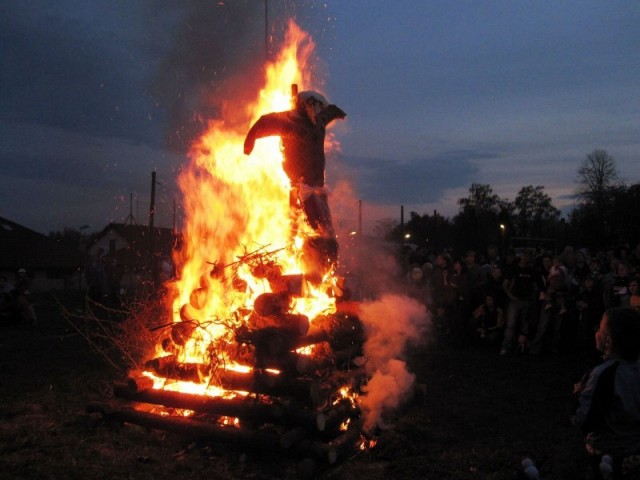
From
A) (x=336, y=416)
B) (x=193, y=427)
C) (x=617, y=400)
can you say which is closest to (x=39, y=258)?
(x=193, y=427)

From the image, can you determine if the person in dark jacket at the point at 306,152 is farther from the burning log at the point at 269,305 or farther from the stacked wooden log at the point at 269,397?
the stacked wooden log at the point at 269,397

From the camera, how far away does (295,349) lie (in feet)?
19.2

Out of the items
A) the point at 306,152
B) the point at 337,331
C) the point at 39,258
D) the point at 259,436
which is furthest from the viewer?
the point at 39,258

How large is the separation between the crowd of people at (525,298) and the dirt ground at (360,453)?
180cm

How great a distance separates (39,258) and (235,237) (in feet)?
131

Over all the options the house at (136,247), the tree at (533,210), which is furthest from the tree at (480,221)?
the house at (136,247)

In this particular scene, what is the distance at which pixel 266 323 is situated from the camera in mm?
5867

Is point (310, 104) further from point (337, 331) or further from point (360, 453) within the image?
point (360, 453)

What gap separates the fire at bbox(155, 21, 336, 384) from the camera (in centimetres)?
642

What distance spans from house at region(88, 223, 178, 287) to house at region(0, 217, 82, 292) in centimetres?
211

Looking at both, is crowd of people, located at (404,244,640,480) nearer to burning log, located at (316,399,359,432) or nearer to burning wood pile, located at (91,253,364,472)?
burning log, located at (316,399,359,432)

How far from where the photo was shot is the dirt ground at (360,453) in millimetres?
4996

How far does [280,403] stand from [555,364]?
6.28m

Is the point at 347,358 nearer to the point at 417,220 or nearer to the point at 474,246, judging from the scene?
the point at 474,246
